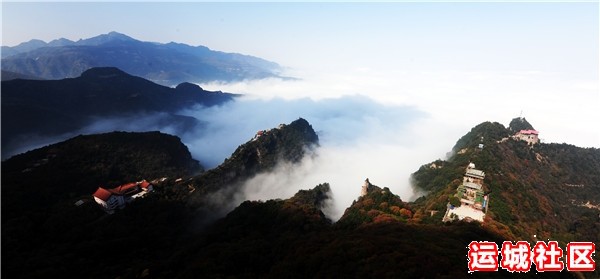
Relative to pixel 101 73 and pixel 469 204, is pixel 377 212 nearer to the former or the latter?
pixel 469 204

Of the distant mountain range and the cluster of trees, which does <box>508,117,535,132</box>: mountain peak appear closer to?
the cluster of trees

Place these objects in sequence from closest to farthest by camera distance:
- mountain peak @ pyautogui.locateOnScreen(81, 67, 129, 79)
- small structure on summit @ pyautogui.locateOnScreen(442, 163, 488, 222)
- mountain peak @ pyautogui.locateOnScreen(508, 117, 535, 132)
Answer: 1. small structure on summit @ pyautogui.locateOnScreen(442, 163, 488, 222)
2. mountain peak @ pyautogui.locateOnScreen(508, 117, 535, 132)
3. mountain peak @ pyautogui.locateOnScreen(81, 67, 129, 79)

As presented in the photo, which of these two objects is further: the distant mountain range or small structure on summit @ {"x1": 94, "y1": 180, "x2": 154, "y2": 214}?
the distant mountain range

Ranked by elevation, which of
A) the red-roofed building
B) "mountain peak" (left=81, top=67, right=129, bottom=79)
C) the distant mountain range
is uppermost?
"mountain peak" (left=81, top=67, right=129, bottom=79)

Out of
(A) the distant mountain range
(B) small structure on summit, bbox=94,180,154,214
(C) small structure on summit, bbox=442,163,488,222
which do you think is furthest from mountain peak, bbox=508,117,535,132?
(A) the distant mountain range

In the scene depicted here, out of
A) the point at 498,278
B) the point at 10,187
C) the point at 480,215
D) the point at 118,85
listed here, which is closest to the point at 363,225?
the point at 480,215

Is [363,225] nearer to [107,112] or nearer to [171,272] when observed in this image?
[171,272]

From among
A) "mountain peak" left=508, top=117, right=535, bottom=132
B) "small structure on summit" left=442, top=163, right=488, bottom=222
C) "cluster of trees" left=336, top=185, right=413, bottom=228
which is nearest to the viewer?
"small structure on summit" left=442, top=163, right=488, bottom=222
